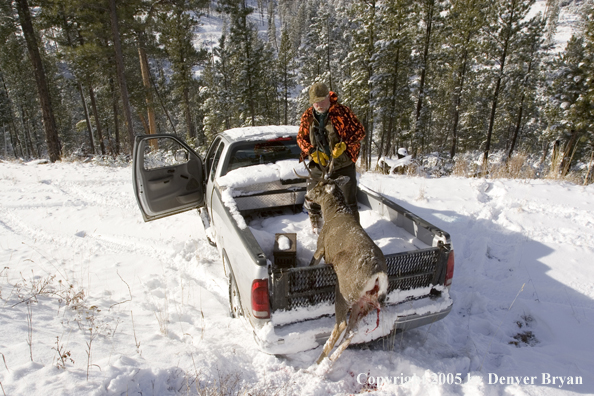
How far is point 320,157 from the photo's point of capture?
3674mm

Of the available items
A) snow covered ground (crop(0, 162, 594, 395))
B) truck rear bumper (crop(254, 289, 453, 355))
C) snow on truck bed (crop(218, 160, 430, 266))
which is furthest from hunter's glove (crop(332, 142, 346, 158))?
snow covered ground (crop(0, 162, 594, 395))

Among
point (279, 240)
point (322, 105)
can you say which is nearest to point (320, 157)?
point (322, 105)

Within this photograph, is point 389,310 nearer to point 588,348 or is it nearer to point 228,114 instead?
point 588,348

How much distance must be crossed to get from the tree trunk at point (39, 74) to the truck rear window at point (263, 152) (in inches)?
474

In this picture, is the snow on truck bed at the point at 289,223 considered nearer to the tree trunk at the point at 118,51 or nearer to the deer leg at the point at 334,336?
the deer leg at the point at 334,336

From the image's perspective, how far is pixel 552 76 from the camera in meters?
20.0

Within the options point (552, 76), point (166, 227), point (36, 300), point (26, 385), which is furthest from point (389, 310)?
point (552, 76)

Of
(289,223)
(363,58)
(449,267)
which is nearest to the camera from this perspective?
(449,267)

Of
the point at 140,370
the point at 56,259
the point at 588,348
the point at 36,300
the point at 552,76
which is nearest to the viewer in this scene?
the point at 140,370

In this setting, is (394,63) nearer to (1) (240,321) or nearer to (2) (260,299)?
(1) (240,321)

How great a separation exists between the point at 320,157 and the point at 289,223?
3.25 feet

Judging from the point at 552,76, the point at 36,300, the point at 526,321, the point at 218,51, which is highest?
the point at 218,51

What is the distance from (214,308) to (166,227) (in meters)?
2.69

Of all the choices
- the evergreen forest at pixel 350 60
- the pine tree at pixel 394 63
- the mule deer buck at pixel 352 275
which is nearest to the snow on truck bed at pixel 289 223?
the mule deer buck at pixel 352 275
